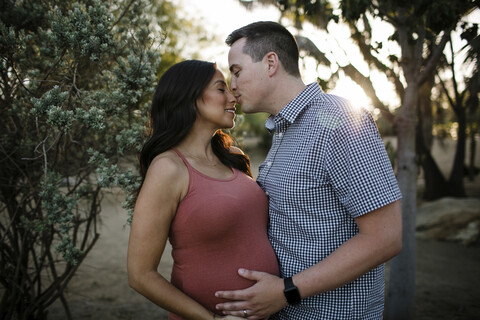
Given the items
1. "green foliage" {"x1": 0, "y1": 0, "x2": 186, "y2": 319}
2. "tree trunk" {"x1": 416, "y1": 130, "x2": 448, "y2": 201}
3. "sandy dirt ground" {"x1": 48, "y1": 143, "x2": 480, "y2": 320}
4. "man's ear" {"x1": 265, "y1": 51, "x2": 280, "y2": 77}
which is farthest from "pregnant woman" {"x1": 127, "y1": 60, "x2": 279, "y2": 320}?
"tree trunk" {"x1": 416, "y1": 130, "x2": 448, "y2": 201}

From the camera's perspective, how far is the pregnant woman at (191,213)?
1773mm

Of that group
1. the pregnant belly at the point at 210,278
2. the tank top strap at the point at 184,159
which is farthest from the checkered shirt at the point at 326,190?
the tank top strap at the point at 184,159

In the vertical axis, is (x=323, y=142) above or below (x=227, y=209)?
above

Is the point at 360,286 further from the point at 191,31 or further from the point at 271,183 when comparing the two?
the point at 191,31

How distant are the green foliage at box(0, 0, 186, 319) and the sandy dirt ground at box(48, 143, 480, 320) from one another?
69cm

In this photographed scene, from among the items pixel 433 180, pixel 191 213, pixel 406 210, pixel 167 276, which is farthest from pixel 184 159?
pixel 433 180

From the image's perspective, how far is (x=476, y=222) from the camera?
8.88 meters

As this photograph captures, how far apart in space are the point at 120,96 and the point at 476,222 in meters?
9.44

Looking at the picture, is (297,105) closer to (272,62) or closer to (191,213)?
(272,62)

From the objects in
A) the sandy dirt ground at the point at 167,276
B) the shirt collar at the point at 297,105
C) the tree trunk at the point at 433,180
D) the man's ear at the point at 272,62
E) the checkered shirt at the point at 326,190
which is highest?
the man's ear at the point at 272,62

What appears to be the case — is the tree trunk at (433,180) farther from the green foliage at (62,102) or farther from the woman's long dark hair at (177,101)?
the woman's long dark hair at (177,101)

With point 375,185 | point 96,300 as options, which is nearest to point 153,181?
point 375,185

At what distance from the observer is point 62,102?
7.54ft

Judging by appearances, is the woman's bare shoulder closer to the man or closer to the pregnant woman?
the pregnant woman
